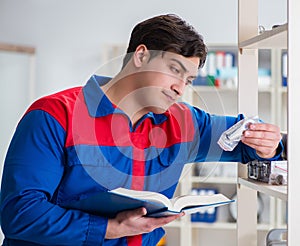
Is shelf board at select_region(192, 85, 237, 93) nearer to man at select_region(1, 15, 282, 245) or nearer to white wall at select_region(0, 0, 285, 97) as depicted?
white wall at select_region(0, 0, 285, 97)

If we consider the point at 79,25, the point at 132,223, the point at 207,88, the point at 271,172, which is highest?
the point at 79,25

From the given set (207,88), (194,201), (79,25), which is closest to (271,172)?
(194,201)

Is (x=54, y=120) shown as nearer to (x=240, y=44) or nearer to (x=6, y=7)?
(x=240, y=44)

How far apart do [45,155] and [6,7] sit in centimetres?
335

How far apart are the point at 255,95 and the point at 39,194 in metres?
0.60

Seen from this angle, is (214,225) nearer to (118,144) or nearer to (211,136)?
(211,136)

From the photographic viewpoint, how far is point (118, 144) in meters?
1.40

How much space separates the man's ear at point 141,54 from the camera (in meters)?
1.35

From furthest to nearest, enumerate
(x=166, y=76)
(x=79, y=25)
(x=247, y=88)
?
(x=79, y=25) → (x=247, y=88) → (x=166, y=76)

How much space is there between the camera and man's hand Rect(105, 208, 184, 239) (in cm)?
124
